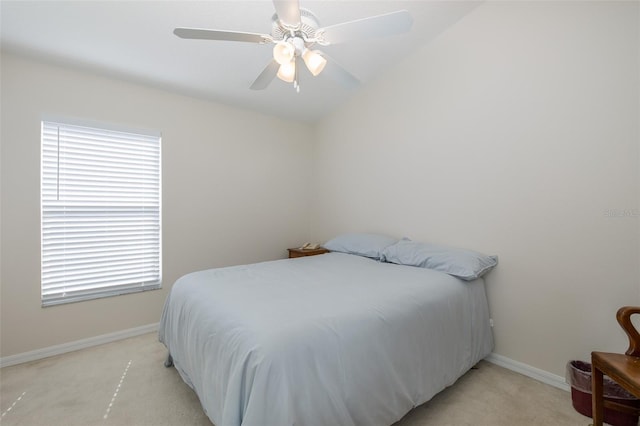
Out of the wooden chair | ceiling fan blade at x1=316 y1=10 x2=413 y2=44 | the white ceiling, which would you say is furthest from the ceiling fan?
the wooden chair

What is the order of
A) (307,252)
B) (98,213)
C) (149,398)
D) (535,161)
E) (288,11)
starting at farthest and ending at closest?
(307,252) → (98,213) → (535,161) → (149,398) → (288,11)

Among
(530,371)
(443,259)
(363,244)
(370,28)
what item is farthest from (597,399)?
(370,28)

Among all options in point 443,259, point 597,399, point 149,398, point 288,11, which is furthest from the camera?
point 443,259

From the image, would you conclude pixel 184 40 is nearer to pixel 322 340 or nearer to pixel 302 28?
pixel 302 28

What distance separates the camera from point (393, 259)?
102 inches

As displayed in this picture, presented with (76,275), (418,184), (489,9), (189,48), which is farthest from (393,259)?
(76,275)

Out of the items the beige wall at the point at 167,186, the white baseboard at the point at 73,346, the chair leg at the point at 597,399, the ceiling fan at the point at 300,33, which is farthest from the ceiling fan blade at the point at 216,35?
the white baseboard at the point at 73,346

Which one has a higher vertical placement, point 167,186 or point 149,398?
point 167,186

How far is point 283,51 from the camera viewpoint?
1546 millimetres

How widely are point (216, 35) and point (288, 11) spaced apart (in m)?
0.43

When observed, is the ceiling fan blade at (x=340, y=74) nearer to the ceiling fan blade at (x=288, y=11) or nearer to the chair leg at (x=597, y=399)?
the ceiling fan blade at (x=288, y=11)

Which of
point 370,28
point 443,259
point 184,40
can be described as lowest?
point 443,259

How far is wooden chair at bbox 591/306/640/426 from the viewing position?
134cm

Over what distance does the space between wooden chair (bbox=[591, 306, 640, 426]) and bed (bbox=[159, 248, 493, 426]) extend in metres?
0.66
